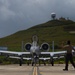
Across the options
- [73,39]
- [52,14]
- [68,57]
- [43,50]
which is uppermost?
[52,14]

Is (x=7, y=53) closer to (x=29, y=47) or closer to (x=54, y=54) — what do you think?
(x=29, y=47)

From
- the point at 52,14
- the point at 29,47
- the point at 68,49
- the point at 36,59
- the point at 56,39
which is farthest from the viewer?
the point at 56,39

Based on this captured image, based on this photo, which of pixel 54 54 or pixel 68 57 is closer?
pixel 68 57

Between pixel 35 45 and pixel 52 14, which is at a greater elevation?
pixel 52 14

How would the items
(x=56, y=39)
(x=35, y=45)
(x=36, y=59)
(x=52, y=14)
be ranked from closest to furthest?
(x=36, y=59) → (x=35, y=45) → (x=52, y=14) → (x=56, y=39)

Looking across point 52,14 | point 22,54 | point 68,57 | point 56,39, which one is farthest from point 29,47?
point 56,39

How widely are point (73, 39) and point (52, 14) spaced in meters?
20.0

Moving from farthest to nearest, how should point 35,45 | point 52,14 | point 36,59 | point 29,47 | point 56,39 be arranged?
point 56,39, point 52,14, point 29,47, point 35,45, point 36,59

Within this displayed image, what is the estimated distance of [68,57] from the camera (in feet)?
85.4

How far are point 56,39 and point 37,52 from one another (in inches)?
5824

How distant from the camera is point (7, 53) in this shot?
57.5 meters

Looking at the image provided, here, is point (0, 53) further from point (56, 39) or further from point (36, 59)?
point (56, 39)

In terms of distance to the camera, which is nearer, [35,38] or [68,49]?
[68,49]

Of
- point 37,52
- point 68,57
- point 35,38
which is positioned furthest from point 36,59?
point 68,57
